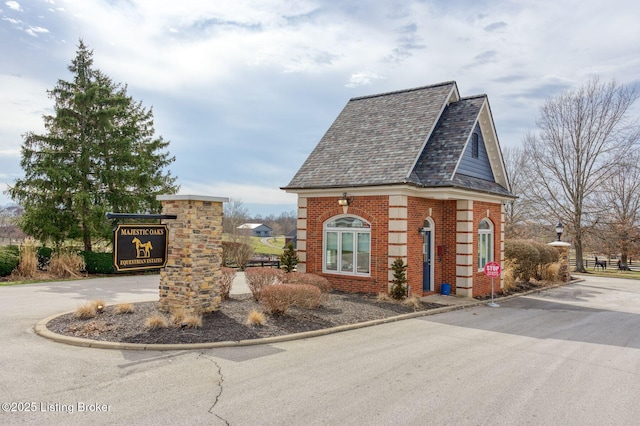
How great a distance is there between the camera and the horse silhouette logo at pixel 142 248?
28.9ft

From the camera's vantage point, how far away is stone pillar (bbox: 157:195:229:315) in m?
9.33

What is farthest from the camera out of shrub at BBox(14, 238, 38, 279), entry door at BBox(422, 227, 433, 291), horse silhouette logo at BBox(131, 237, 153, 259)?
shrub at BBox(14, 238, 38, 279)

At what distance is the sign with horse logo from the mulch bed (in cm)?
117

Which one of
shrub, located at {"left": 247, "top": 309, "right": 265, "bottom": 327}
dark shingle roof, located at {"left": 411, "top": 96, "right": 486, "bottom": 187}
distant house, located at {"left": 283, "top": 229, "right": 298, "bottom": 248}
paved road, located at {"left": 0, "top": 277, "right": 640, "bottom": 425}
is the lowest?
paved road, located at {"left": 0, "top": 277, "right": 640, "bottom": 425}

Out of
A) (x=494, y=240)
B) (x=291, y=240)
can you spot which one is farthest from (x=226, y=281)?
(x=494, y=240)

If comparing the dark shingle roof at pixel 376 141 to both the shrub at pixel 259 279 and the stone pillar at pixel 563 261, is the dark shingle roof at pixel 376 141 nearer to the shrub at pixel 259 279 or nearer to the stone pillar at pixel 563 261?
the shrub at pixel 259 279

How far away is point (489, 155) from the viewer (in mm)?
17500

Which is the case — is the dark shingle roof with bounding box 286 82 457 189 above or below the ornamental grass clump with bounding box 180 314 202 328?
above

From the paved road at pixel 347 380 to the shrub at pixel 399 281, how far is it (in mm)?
2997

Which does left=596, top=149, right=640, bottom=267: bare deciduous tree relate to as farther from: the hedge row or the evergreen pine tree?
the evergreen pine tree

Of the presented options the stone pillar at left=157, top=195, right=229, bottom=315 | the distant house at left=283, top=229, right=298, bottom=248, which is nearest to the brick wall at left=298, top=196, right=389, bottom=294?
the distant house at left=283, top=229, right=298, bottom=248

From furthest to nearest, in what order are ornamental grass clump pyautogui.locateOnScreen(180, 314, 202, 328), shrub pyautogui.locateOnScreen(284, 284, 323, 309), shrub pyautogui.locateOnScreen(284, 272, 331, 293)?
shrub pyautogui.locateOnScreen(284, 272, 331, 293) < shrub pyautogui.locateOnScreen(284, 284, 323, 309) < ornamental grass clump pyautogui.locateOnScreen(180, 314, 202, 328)

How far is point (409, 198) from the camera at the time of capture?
13.7 meters

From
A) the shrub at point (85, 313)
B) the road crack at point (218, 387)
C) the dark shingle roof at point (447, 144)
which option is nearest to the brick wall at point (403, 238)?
the dark shingle roof at point (447, 144)
